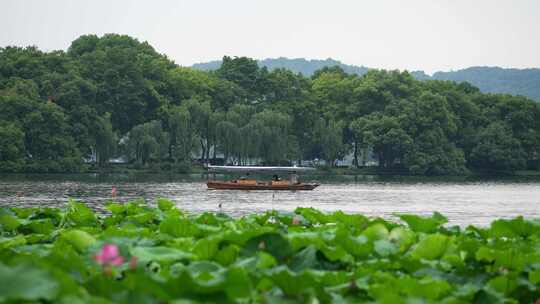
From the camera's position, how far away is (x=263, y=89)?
9088 cm

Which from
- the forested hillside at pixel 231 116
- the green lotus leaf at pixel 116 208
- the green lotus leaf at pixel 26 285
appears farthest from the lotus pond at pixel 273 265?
the forested hillside at pixel 231 116

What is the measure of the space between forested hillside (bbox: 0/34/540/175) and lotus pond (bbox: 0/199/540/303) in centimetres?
6264

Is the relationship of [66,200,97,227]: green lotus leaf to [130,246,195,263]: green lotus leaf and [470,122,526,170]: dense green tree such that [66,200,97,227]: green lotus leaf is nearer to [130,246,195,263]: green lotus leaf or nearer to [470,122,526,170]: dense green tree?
[130,246,195,263]: green lotus leaf

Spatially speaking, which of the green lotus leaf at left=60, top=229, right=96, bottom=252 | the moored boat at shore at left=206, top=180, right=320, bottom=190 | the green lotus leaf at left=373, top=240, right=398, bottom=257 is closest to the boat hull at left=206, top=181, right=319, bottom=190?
the moored boat at shore at left=206, top=180, right=320, bottom=190

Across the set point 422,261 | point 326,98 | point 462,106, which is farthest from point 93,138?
point 422,261

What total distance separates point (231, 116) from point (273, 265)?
7312 cm

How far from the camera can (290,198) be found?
4912 centimetres

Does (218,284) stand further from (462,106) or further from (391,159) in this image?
(462,106)

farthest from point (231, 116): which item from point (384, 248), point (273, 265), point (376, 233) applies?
point (273, 265)

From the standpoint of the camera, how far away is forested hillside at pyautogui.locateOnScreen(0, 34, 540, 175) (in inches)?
2822

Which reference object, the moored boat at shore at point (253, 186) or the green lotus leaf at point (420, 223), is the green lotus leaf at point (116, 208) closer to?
the green lotus leaf at point (420, 223)

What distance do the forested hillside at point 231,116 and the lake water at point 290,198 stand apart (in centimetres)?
996

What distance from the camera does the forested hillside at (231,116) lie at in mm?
71688

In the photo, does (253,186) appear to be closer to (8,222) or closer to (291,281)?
(8,222)
